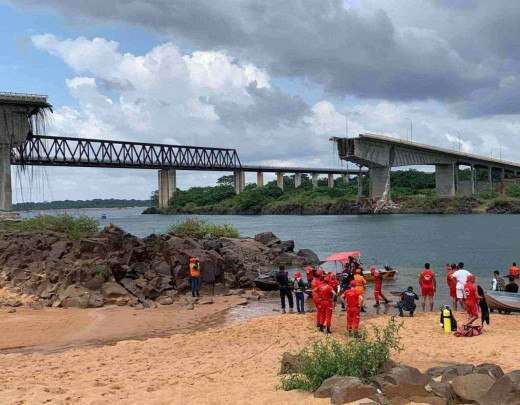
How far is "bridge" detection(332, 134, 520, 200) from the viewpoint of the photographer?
12106 centimetres

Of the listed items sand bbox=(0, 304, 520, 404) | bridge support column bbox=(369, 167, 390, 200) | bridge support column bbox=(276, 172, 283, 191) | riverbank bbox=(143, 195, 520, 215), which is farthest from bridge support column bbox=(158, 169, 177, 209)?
sand bbox=(0, 304, 520, 404)

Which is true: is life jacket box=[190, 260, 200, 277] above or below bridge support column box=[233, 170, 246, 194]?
below

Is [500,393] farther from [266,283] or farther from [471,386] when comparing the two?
[266,283]

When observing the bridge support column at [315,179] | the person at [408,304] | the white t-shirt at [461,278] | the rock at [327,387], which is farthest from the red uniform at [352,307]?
the bridge support column at [315,179]

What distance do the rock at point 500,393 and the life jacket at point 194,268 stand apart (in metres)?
19.1

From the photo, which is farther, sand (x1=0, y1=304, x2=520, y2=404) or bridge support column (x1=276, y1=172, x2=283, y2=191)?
bridge support column (x1=276, y1=172, x2=283, y2=191)

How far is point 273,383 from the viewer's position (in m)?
12.3

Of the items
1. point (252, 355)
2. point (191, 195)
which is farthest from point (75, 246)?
point (191, 195)

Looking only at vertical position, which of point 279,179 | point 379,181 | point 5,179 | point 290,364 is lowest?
point 290,364

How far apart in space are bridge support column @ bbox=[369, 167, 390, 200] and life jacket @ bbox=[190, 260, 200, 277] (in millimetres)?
105021

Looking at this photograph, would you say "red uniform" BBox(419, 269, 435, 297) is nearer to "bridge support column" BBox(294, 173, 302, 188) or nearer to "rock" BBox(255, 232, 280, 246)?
"rock" BBox(255, 232, 280, 246)

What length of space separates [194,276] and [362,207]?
118 m

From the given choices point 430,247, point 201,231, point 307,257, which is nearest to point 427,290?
point 307,257

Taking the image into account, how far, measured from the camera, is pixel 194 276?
2786cm
